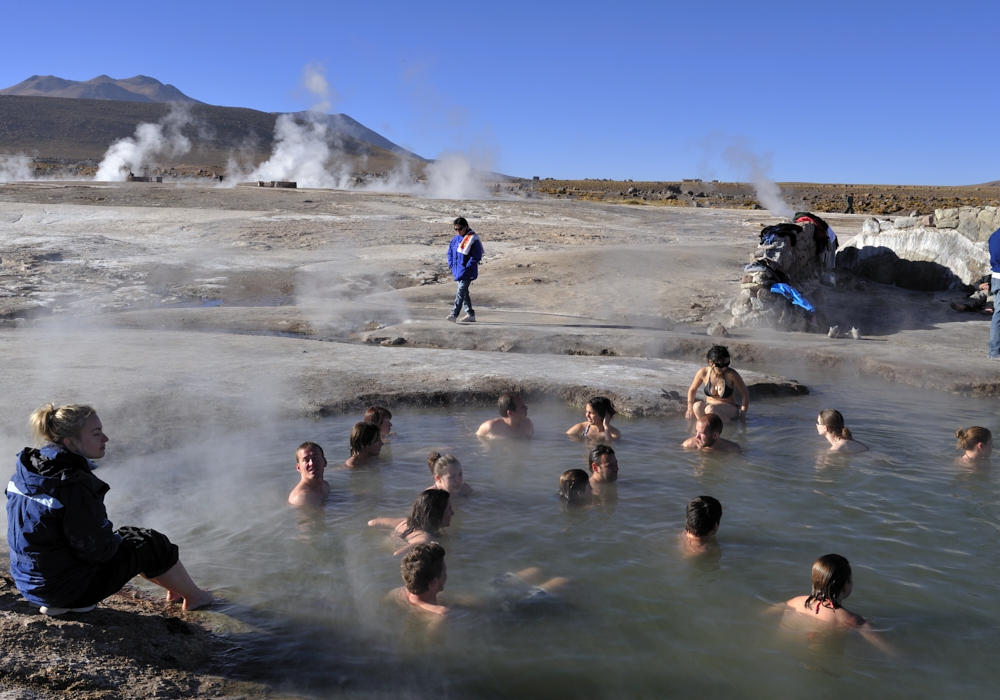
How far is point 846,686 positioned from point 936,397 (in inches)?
236

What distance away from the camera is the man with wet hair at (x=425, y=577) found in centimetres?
398

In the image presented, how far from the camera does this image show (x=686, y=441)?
6.88 m

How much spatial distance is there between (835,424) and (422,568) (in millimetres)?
4156

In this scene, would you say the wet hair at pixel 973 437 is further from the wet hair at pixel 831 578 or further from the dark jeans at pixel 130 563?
the dark jeans at pixel 130 563

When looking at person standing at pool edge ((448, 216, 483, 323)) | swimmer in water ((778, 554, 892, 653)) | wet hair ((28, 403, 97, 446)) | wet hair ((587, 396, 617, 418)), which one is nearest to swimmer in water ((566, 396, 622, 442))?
wet hair ((587, 396, 617, 418))

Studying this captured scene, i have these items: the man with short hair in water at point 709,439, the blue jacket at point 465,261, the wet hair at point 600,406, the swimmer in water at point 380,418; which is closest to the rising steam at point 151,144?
the blue jacket at point 465,261

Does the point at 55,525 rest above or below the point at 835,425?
above

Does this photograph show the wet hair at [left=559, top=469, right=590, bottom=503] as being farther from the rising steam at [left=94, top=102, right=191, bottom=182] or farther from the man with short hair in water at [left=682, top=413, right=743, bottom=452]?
the rising steam at [left=94, top=102, right=191, bottom=182]

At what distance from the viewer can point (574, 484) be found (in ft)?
18.1

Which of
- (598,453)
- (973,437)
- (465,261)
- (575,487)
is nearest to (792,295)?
(465,261)

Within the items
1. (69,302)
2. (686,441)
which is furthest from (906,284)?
(69,302)

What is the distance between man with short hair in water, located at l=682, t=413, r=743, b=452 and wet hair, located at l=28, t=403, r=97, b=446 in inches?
183

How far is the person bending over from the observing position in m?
3.20

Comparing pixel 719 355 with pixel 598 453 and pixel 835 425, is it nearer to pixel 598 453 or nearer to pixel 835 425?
pixel 835 425
